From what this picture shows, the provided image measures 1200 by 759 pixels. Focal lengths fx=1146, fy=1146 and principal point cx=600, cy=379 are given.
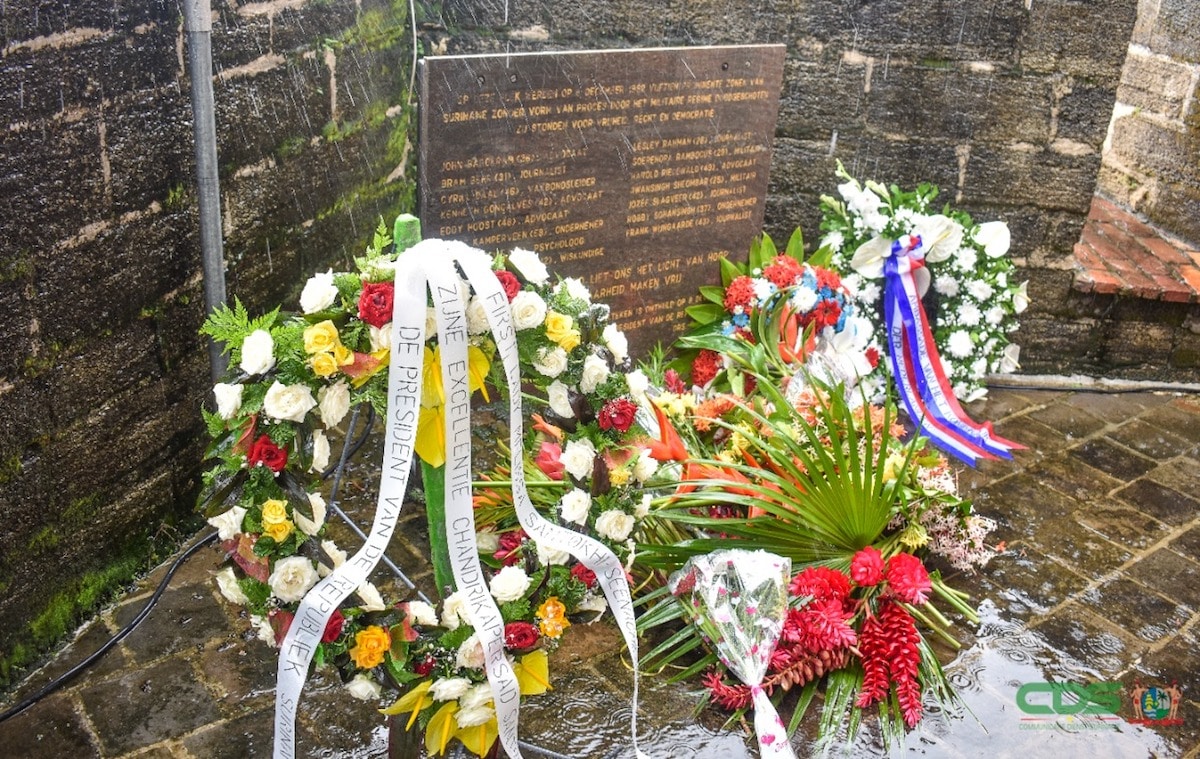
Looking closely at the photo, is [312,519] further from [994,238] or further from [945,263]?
[994,238]

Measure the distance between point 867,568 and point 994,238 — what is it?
7.82 ft

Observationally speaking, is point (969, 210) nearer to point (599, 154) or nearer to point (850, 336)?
point (850, 336)

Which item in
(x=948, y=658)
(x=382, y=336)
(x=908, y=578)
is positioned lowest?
(x=948, y=658)

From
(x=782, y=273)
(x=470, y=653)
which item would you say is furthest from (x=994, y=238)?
(x=470, y=653)

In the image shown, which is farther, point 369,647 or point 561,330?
point 561,330

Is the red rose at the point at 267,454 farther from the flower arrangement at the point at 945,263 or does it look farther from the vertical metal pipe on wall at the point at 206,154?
the flower arrangement at the point at 945,263

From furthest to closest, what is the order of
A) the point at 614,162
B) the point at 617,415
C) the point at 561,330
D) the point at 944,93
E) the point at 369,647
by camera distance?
the point at 944,93, the point at 614,162, the point at 617,415, the point at 561,330, the point at 369,647

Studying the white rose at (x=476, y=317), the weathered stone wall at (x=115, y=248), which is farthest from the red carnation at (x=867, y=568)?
the weathered stone wall at (x=115, y=248)

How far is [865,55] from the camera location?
543cm

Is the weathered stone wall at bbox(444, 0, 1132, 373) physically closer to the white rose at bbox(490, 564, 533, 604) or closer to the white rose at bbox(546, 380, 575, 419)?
the white rose at bbox(546, 380, 575, 419)

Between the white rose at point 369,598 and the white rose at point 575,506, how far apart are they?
506mm

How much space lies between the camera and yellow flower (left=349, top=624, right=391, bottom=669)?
2.71 metres

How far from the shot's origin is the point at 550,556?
2916mm


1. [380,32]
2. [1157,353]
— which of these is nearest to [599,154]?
[380,32]
